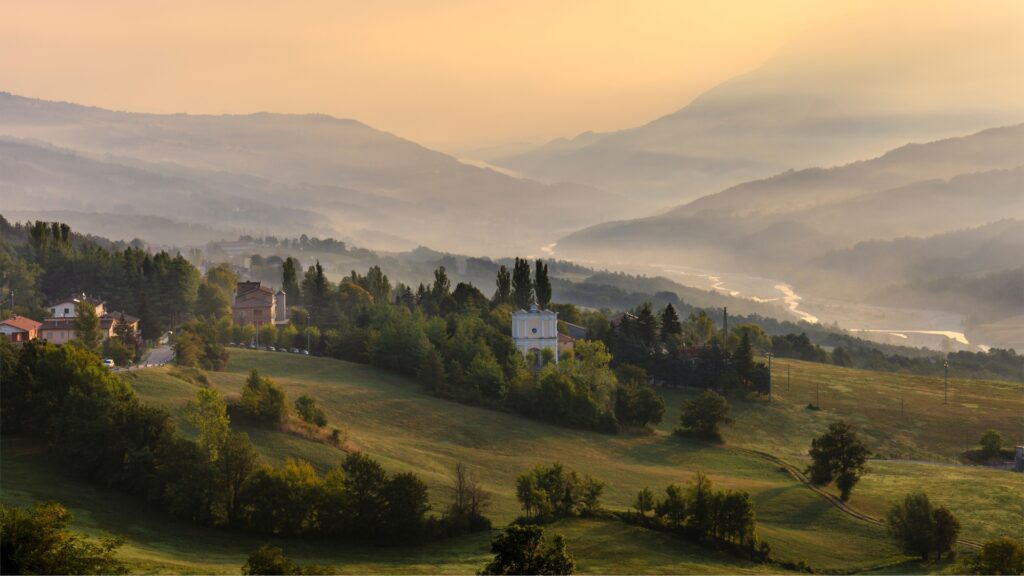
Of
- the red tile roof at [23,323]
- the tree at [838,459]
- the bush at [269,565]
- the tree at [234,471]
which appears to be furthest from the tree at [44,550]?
the red tile roof at [23,323]

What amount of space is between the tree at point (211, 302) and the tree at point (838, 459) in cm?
6291

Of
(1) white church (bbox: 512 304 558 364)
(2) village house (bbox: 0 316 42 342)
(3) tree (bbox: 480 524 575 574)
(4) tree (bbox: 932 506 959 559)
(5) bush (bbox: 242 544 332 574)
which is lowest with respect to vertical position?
(4) tree (bbox: 932 506 959 559)

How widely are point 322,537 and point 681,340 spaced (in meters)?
67.3

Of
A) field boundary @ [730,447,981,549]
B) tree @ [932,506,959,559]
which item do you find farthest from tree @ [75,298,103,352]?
tree @ [932,506,959,559]

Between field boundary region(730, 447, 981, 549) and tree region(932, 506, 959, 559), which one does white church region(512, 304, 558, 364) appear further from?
tree region(932, 506, 959, 559)

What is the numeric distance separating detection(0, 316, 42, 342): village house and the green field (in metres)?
17.0

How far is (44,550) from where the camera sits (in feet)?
111

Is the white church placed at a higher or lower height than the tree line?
higher

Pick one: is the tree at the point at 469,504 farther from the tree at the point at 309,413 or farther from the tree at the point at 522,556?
the tree at the point at 522,556

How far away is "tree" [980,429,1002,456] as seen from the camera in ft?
261

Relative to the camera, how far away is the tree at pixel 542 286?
11414 centimetres

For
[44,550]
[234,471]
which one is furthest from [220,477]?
[44,550]

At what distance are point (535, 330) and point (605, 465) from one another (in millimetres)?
32879

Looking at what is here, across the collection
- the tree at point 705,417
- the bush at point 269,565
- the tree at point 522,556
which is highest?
the tree at point 705,417
